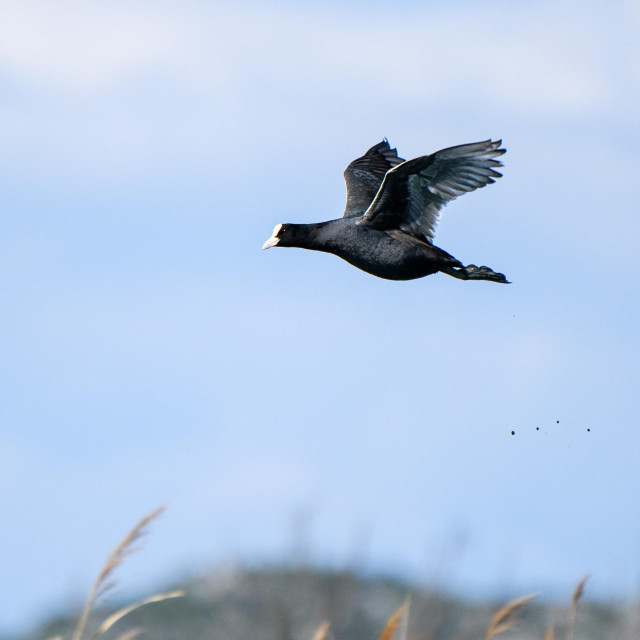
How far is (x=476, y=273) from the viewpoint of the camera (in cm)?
804

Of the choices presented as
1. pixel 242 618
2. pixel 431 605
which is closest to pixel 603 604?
pixel 242 618

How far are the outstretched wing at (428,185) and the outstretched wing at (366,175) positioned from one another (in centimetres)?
113

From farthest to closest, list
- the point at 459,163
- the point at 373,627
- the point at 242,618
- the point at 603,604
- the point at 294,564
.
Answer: the point at 603,604
the point at 373,627
the point at 242,618
the point at 459,163
the point at 294,564

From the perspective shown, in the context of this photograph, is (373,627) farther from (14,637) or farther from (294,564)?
(294,564)

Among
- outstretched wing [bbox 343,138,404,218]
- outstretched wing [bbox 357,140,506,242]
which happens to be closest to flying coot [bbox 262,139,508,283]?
outstretched wing [bbox 357,140,506,242]

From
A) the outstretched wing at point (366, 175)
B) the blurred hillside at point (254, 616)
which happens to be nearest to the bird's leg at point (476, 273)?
the outstretched wing at point (366, 175)

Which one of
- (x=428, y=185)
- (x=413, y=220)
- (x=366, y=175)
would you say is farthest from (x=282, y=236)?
(x=366, y=175)

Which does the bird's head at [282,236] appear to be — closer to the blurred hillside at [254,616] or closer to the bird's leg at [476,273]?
the bird's leg at [476,273]

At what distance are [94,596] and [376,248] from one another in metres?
4.38

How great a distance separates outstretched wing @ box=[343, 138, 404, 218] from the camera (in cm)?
971

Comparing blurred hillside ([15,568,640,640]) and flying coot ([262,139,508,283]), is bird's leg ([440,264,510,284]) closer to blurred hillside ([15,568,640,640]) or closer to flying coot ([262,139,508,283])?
flying coot ([262,139,508,283])

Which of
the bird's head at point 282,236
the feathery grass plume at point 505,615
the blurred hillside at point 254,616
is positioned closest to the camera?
the feathery grass plume at point 505,615

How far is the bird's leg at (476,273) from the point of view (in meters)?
8.00

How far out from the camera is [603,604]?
570 inches
